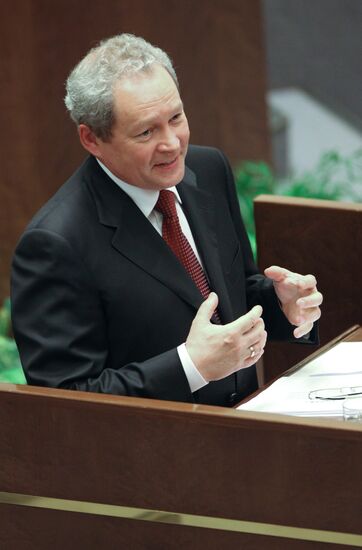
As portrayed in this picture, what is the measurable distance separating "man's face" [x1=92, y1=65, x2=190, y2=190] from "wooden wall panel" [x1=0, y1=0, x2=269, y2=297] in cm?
219

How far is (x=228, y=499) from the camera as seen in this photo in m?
2.32

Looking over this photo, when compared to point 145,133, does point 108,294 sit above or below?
below

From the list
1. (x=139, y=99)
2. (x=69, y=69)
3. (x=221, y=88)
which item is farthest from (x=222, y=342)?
(x=221, y=88)

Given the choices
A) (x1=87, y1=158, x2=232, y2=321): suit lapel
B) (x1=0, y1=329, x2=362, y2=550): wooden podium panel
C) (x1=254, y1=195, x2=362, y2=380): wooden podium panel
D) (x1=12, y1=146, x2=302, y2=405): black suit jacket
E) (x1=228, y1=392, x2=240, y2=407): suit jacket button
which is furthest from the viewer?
(x1=254, y1=195, x2=362, y2=380): wooden podium panel

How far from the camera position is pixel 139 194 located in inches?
106

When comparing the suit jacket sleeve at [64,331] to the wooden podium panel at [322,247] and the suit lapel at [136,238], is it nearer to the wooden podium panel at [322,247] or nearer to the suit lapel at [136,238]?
the suit lapel at [136,238]

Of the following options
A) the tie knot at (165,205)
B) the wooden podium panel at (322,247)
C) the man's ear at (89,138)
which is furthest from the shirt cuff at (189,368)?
the wooden podium panel at (322,247)

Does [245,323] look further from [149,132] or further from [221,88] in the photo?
[221,88]

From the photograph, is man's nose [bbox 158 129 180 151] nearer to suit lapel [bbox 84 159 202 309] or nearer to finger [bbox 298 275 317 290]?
suit lapel [bbox 84 159 202 309]

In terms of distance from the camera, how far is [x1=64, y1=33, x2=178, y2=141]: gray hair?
2586 mm

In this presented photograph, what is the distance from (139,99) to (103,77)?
8 cm

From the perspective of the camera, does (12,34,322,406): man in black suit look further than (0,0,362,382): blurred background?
No

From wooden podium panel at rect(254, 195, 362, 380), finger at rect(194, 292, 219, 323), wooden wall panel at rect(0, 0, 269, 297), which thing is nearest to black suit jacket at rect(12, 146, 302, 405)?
finger at rect(194, 292, 219, 323)

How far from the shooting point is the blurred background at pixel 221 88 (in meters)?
4.83
